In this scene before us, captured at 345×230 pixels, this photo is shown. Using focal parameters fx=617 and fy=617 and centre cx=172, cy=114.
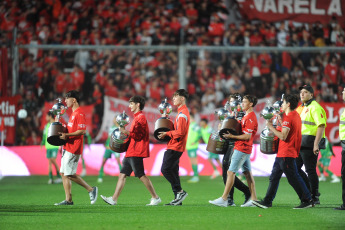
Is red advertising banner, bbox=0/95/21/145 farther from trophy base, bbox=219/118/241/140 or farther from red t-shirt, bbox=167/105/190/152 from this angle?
trophy base, bbox=219/118/241/140

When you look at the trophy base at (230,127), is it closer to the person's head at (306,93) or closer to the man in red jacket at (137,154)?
the man in red jacket at (137,154)

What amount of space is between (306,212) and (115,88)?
998 centimetres

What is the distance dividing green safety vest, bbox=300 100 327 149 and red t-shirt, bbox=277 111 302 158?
3.03 feet

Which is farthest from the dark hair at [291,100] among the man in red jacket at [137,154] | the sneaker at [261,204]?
the man in red jacket at [137,154]

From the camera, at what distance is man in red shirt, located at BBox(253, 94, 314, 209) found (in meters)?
9.95

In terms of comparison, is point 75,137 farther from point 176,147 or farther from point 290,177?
point 290,177

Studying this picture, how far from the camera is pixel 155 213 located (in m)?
9.52

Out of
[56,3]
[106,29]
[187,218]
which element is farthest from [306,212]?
[56,3]

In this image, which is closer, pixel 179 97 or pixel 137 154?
pixel 137 154

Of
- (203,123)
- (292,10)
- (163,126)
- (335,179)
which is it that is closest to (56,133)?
(163,126)

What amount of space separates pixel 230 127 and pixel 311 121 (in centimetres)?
174

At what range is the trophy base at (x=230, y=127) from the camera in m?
10.3

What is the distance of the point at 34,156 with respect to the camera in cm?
1833

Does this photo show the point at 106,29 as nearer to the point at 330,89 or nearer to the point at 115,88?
the point at 115,88
